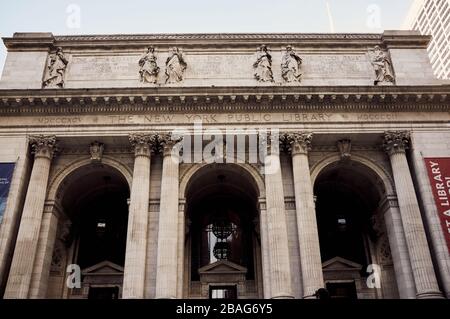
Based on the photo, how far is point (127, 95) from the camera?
24.5 m

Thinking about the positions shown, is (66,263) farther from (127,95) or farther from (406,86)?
(406,86)

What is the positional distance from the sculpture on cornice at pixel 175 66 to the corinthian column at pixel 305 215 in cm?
718

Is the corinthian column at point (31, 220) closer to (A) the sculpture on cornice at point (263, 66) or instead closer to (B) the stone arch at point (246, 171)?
(B) the stone arch at point (246, 171)

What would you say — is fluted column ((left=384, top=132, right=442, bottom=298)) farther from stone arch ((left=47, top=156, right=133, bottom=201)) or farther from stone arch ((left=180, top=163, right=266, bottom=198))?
stone arch ((left=47, top=156, right=133, bottom=201))

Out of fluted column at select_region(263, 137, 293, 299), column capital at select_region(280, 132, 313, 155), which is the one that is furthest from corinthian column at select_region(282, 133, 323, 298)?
fluted column at select_region(263, 137, 293, 299)

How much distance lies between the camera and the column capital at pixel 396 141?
2444cm

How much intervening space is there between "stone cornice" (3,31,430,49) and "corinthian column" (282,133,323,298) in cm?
706

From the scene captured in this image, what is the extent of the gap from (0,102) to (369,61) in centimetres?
2104

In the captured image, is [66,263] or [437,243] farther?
[66,263]

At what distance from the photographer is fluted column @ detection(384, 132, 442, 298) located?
834 inches

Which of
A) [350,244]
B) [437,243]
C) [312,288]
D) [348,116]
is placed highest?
[348,116]
